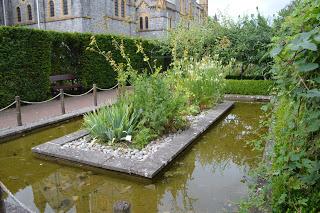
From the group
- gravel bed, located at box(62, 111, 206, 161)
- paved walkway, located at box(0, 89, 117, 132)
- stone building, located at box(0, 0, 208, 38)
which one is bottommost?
paved walkway, located at box(0, 89, 117, 132)

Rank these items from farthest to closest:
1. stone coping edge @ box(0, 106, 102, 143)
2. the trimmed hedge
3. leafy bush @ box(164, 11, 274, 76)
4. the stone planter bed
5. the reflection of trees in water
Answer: leafy bush @ box(164, 11, 274, 76), the trimmed hedge, stone coping edge @ box(0, 106, 102, 143), the reflection of trees in water, the stone planter bed

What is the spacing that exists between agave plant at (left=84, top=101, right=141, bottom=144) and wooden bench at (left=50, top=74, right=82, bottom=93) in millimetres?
6848

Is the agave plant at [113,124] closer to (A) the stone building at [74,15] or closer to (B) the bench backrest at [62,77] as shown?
(B) the bench backrest at [62,77]

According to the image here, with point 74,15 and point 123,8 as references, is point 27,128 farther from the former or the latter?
point 123,8

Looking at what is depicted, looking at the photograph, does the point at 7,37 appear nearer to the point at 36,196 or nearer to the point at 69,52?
the point at 69,52

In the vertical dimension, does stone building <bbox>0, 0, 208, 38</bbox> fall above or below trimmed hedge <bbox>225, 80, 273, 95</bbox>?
above

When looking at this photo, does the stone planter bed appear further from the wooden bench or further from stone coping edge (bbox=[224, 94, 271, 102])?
the wooden bench

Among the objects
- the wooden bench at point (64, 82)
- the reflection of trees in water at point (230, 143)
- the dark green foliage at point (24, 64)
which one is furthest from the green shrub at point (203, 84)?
the wooden bench at point (64, 82)

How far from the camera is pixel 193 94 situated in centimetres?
798

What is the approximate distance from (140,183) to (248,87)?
9.49 metres

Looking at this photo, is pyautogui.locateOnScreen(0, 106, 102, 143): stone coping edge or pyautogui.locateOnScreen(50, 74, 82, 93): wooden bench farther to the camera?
pyautogui.locateOnScreen(50, 74, 82, 93): wooden bench

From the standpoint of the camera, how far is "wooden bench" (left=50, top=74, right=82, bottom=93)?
38.4 ft

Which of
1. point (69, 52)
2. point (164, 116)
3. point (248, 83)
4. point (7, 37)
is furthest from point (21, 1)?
point (164, 116)

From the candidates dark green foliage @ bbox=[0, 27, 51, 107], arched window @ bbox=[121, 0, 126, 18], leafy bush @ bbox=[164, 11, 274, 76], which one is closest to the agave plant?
dark green foliage @ bbox=[0, 27, 51, 107]
